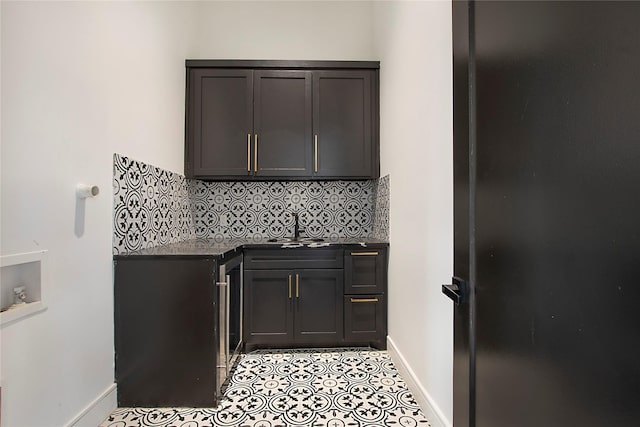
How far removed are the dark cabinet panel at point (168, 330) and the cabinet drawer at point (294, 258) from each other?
2.45 feet

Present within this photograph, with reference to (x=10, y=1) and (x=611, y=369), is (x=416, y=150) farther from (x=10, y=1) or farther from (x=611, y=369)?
(x=10, y=1)

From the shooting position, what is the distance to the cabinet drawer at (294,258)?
2.39 m

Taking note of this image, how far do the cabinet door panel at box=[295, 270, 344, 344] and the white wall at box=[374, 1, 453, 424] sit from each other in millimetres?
429

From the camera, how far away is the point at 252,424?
1512 mm

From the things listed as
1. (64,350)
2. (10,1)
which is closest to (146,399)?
(64,350)

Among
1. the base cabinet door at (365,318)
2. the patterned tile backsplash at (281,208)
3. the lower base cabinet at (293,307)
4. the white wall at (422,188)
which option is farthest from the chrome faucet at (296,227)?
the white wall at (422,188)

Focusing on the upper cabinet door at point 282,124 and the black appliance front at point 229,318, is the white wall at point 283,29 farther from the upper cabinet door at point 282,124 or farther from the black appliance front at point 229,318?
the black appliance front at point 229,318

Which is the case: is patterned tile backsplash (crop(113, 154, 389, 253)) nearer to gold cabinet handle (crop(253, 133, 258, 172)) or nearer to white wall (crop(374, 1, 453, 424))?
gold cabinet handle (crop(253, 133, 258, 172))

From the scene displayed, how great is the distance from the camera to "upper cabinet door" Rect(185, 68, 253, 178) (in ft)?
8.65

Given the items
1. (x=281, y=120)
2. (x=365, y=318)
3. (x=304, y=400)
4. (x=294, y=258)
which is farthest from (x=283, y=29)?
(x=304, y=400)

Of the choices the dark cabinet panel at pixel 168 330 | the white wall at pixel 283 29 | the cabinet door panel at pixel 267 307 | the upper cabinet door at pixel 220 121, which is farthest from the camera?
the white wall at pixel 283 29

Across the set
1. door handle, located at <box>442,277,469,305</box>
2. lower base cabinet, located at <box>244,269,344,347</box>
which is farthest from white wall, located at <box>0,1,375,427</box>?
door handle, located at <box>442,277,469,305</box>

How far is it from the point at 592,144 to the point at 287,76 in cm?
261

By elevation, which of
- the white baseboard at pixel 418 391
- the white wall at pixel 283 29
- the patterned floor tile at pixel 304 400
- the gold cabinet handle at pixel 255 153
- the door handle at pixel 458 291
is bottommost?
the patterned floor tile at pixel 304 400
